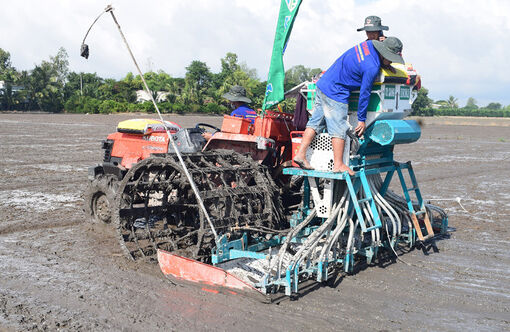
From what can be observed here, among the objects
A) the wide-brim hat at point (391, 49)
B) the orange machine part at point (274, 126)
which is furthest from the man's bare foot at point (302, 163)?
the wide-brim hat at point (391, 49)

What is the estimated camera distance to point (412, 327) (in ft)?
13.4

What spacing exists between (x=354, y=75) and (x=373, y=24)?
0.75m

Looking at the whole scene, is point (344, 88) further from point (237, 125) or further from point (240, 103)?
point (240, 103)

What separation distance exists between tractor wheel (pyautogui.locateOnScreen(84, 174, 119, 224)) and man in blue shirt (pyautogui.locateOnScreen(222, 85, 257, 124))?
1939 mm

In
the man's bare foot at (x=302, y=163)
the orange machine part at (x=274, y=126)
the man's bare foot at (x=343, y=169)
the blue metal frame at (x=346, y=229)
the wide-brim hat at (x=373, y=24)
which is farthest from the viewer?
the orange machine part at (x=274, y=126)

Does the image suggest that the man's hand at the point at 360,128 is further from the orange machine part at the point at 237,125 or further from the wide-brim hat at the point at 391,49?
the orange machine part at the point at 237,125

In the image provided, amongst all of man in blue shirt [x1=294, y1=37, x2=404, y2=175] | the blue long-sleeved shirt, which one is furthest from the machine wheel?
the blue long-sleeved shirt

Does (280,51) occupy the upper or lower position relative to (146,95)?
lower

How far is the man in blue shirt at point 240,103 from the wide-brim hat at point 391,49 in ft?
6.53

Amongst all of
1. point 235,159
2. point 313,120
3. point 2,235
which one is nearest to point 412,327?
point 313,120

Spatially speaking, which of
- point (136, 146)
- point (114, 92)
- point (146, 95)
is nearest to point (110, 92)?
point (114, 92)

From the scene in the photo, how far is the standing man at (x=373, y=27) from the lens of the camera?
562cm

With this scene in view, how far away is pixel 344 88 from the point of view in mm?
5418

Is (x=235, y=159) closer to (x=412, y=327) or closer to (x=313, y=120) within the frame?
(x=313, y=120)
